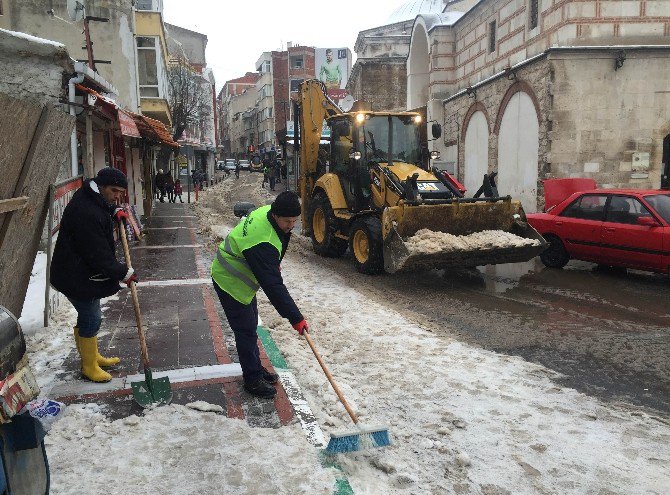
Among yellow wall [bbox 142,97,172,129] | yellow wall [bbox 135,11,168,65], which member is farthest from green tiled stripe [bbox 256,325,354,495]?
yellow wall [bbox 135,11,168,65]

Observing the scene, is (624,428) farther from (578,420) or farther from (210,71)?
(210,71)

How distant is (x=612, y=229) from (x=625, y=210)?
366mm

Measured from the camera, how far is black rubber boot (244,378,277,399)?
4.16 metres

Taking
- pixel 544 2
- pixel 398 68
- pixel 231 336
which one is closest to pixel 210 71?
pixel 398 68

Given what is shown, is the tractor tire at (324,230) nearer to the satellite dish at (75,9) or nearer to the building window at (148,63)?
the satellite dish at (75,9)

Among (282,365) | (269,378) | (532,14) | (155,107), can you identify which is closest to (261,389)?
(269,378)

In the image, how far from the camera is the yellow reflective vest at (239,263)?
12.9 ft

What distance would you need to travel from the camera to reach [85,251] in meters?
4.14

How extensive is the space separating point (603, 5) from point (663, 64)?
7.71 feet

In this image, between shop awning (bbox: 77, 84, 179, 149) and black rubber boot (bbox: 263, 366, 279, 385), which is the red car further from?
shop awning (bbox: 77, 84, 179, 149)

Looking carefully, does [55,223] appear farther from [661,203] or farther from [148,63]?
[148,63]

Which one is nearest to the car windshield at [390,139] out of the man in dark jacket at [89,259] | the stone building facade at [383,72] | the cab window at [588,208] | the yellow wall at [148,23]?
the cab window at [588,208]

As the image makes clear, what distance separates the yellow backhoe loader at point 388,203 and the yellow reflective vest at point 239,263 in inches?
164

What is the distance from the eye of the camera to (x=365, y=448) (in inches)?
131
